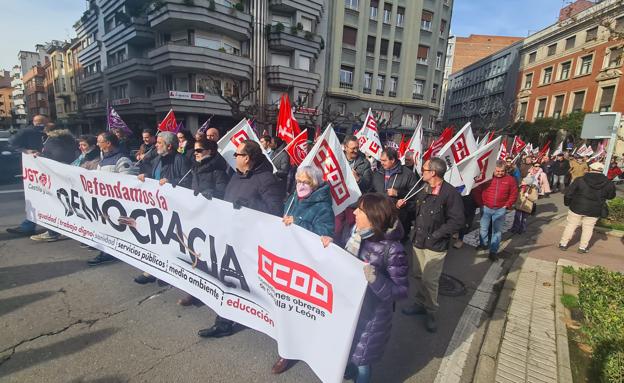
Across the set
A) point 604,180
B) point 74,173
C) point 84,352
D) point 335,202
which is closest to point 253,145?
point 335,202

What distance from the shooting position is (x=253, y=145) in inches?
129

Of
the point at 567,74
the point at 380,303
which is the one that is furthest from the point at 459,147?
the point at 567,74

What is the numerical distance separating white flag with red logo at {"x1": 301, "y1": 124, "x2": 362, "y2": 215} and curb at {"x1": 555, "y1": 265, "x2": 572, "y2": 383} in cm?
243

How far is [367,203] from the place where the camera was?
2.23 meters

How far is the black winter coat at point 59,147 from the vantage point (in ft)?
17.2

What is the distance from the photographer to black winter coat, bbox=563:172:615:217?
18.9ft

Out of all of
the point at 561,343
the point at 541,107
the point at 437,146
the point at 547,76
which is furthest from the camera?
the point at 541,107

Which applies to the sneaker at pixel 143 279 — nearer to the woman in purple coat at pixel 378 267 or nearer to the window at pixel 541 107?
the woman in purple coat at pixel 378 267

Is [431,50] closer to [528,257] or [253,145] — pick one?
[528,257]

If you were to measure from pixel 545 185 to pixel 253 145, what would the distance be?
1022 centimetres

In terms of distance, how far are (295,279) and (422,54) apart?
35.1 metres

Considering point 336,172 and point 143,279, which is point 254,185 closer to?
point 336,172

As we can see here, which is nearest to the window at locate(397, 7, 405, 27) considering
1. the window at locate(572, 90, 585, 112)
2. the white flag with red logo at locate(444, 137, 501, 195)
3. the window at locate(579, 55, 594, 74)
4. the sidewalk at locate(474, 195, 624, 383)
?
the window at locate(579, 55, 594, 74)

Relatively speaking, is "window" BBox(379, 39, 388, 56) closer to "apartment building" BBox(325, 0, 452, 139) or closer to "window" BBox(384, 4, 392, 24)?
"apartment building" BBox(325, 0, 452, 139)
